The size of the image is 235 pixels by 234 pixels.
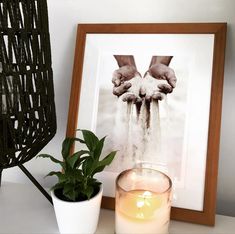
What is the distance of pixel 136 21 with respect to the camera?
2.25ft

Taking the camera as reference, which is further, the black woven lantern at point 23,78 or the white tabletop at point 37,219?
the white tabletop at point 37,219

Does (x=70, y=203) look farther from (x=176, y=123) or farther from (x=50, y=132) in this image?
(x=176, y=123)

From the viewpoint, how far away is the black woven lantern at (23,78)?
48 centimetres

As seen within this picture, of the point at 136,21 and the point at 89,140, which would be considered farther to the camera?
the point at 136,21

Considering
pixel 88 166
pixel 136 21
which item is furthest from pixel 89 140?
pixel 136 21

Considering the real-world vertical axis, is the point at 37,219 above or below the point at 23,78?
below

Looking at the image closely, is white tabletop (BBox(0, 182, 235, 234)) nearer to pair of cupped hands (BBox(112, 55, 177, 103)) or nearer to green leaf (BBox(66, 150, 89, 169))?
green leaf (BBox(66, 150, 89, 169))

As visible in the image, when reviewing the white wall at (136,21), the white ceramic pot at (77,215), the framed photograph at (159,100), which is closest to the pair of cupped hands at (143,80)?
the framed photograph at (159,100)

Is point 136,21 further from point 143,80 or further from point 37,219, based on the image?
point 37,219

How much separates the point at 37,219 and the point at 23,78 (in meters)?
0.31

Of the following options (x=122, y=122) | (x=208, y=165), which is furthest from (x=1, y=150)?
(x=208, y=165)

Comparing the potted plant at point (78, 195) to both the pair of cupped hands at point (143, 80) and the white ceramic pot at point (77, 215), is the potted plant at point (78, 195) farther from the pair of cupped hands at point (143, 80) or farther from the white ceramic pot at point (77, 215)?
the pair of cupped hands at point (143, 80)

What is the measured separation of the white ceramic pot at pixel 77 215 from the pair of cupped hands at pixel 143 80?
8.9 inches

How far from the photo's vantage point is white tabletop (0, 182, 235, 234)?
0.59 metres
